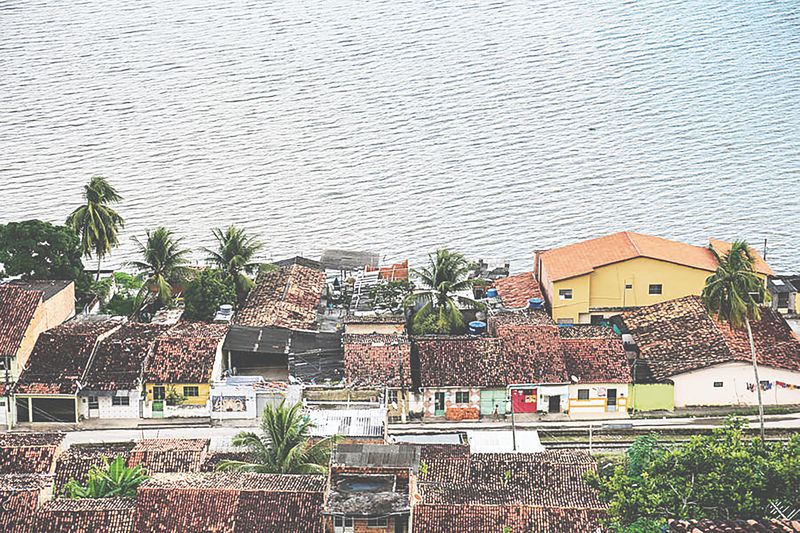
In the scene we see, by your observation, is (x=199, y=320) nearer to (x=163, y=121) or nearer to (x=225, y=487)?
(x=225, y=487)

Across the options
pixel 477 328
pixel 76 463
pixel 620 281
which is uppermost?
pixel 620 281

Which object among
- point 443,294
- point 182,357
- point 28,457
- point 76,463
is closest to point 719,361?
point 443,294

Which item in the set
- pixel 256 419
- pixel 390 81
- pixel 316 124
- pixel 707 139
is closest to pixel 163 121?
pixel 316 124

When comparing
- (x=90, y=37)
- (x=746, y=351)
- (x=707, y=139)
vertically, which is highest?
(x=90, y=37)

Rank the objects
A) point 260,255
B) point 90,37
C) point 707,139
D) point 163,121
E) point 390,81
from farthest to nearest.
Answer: point 90,37
point 390,81
point 163,121
point 707,139
point 260,255

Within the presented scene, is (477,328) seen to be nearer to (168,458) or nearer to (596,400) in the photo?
(596,400)

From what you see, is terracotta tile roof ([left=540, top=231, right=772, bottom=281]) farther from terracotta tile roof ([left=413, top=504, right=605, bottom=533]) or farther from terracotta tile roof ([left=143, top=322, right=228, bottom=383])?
terracotta tile roof ([left=413, top=504, right=605, bottom=533])

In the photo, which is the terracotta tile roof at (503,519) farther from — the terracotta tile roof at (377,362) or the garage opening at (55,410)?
the garage opening at (55,410)

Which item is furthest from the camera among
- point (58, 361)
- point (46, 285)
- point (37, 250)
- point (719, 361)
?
point (37, 250)

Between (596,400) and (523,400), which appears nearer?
(523,400)
